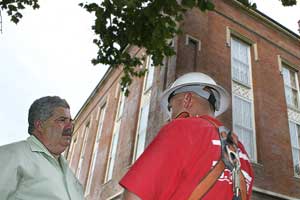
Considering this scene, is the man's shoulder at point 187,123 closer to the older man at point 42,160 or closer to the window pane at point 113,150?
the older man at point 42,160

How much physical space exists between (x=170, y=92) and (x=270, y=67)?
43.3 feet

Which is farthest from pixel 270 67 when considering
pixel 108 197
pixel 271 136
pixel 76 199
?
pixel 76 199

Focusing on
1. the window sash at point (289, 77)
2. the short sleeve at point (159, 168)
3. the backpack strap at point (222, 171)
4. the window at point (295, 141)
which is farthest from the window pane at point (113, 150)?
the short sleeve at point (159, 168)

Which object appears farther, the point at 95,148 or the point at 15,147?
the point at 95,148

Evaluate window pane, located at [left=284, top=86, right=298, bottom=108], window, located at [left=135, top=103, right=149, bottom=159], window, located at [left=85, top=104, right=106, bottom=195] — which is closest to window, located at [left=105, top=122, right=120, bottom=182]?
window, located at [left=135, top=103, right=149, bottom=159]

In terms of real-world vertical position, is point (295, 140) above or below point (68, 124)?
above

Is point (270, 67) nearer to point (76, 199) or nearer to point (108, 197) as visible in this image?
point (108, 197)

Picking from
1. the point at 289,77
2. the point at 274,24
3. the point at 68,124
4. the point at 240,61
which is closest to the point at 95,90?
the point at 240,61

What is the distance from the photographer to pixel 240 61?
44.6ft

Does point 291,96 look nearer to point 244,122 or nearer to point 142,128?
point 244,122

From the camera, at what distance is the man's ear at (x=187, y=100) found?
2.02m

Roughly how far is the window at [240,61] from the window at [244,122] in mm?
1005

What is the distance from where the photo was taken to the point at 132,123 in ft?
47.0

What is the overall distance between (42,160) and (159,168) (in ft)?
3.42
